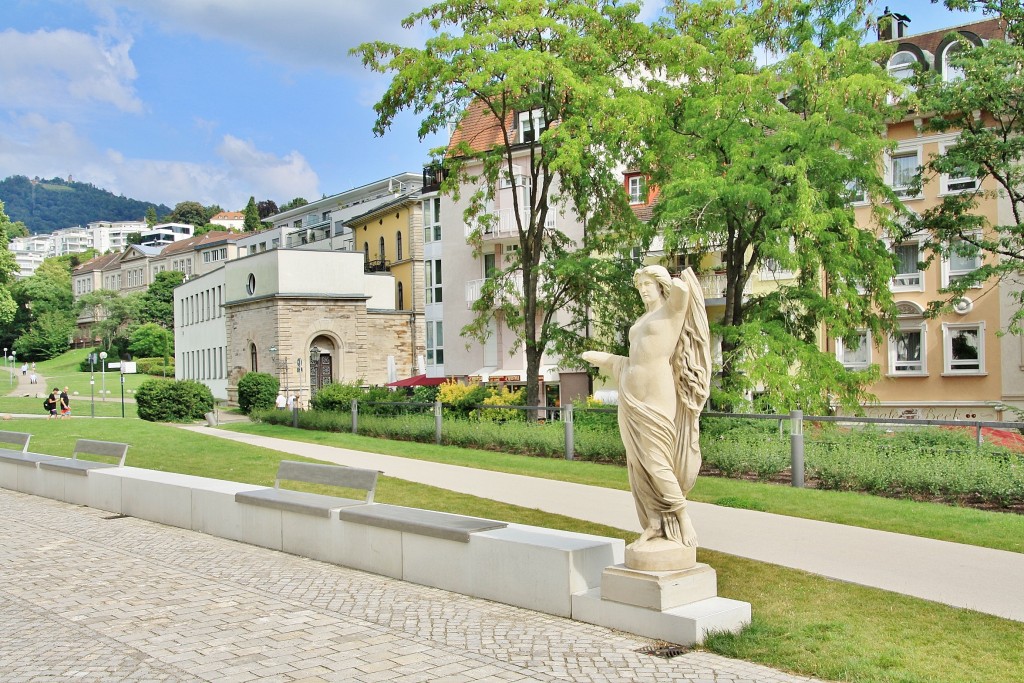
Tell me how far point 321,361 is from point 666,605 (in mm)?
47799

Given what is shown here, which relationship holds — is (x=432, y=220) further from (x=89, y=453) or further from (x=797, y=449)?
(x=797, y=449)

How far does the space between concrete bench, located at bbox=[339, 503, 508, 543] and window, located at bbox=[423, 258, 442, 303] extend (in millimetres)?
38085

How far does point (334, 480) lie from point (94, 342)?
382ft

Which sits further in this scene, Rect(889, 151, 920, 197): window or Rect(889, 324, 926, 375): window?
Rect(889, 151, 920, 197): window

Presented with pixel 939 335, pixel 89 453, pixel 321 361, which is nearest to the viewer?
pixel 89 453

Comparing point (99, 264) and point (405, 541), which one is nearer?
point (405, 541)

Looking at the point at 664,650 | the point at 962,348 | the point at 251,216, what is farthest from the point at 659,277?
the point at 251,216

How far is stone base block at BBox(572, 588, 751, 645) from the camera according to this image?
6.65 metres

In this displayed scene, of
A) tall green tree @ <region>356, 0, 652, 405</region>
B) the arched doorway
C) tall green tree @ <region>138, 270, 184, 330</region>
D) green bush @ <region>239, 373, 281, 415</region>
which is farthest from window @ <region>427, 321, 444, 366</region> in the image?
tall green tree @ <region>138, 270, 184, 330</region>

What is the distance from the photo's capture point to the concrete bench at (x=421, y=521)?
857cm

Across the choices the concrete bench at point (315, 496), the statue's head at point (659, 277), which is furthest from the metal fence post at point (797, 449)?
the statue's head at point (659, 277)

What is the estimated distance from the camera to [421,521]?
9.02 m

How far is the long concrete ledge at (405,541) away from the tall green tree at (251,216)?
143 metres

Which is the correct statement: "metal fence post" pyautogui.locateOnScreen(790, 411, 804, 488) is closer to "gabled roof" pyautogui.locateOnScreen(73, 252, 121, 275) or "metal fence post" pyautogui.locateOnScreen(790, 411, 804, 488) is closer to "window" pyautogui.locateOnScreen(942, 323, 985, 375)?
"window" pyautogui.locateOnScreen(942, 323, 985, 375)
